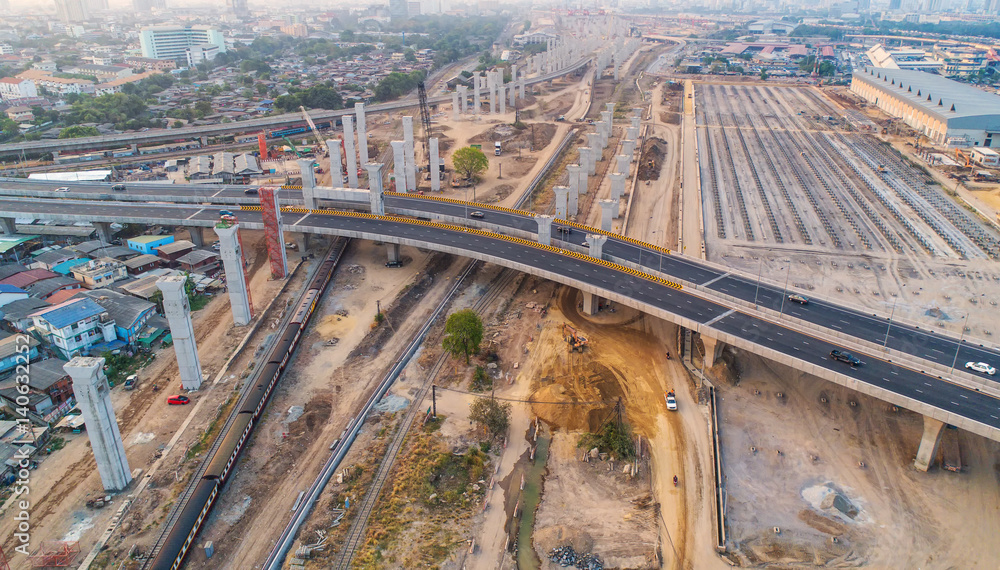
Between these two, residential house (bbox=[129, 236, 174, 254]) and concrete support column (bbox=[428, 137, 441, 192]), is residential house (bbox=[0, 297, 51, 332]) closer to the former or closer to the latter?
residential house (bbox=[129, 236, 174, 254])

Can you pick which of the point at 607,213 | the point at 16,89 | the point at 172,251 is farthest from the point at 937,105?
Answer: the point at 16,89

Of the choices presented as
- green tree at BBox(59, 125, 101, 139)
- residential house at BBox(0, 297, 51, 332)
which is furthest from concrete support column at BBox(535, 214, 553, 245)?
green tree at BBox(59, 125, 101, 139)

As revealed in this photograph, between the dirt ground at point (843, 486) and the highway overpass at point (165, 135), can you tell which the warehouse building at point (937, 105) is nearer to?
the dirt ground at point (843, 486)

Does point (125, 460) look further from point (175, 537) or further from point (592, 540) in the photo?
point (592, 540)

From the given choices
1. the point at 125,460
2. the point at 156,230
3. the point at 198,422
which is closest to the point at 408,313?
the point at 198,422

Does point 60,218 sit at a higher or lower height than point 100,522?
higher

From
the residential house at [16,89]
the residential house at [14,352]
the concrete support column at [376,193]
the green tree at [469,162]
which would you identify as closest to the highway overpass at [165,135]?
the green tree at [469,162]
